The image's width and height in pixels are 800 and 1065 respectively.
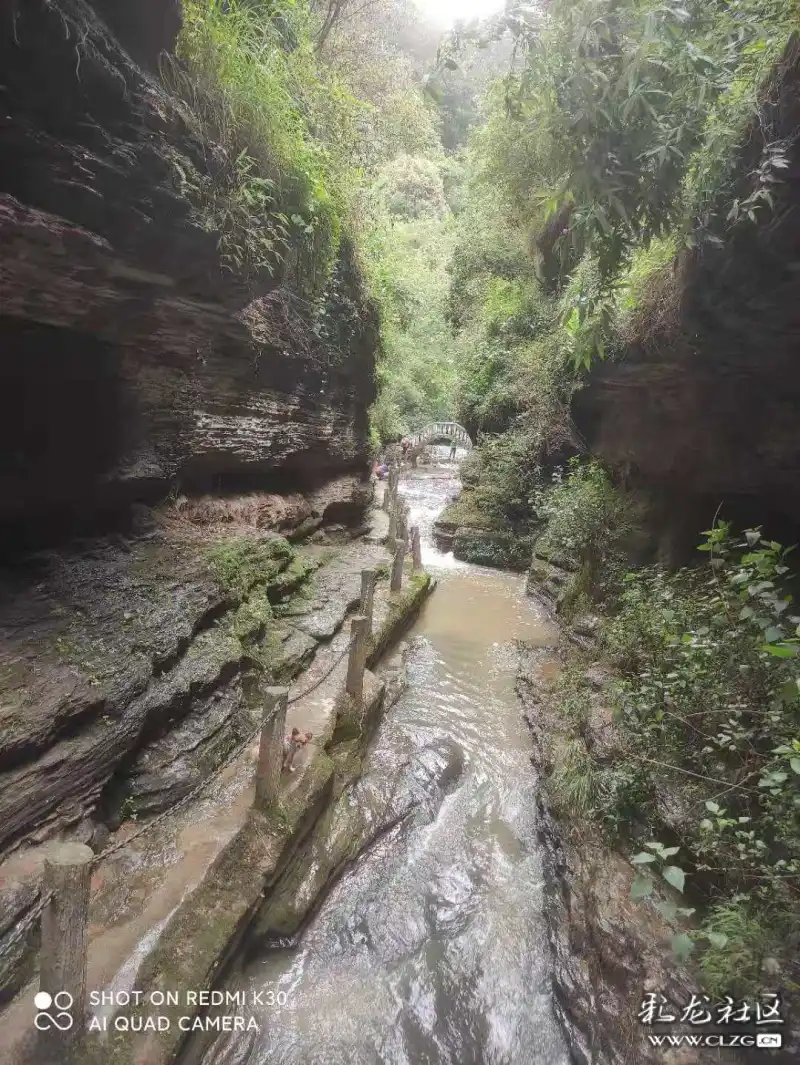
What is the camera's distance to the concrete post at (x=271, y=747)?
15.0 feet

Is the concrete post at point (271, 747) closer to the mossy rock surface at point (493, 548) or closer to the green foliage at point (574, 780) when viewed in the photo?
the green foliage at point (574, 780)

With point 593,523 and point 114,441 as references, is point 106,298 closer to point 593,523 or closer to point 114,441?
point 114,441

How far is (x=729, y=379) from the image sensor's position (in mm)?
5941

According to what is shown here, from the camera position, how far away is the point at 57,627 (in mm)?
5039

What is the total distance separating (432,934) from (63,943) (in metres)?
3.09

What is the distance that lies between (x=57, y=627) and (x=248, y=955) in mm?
3209

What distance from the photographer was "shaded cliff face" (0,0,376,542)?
4199 millimetres

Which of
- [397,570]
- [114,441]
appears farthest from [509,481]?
[114,441]

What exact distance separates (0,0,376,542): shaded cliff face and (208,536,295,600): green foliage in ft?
4.07

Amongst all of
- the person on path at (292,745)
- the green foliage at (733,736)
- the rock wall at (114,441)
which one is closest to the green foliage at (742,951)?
the green foliage at (733,736)

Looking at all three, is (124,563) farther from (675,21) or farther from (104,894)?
(675,21)

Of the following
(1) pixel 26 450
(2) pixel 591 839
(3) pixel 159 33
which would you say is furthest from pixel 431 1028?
(3) pixel 159 33

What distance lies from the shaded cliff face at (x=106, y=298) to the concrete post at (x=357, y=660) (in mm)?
3326

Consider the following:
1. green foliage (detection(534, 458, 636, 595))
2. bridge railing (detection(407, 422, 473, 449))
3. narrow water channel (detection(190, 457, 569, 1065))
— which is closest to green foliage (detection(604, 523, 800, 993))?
narrow water channel (detection(190, 457, 569, 1065))
